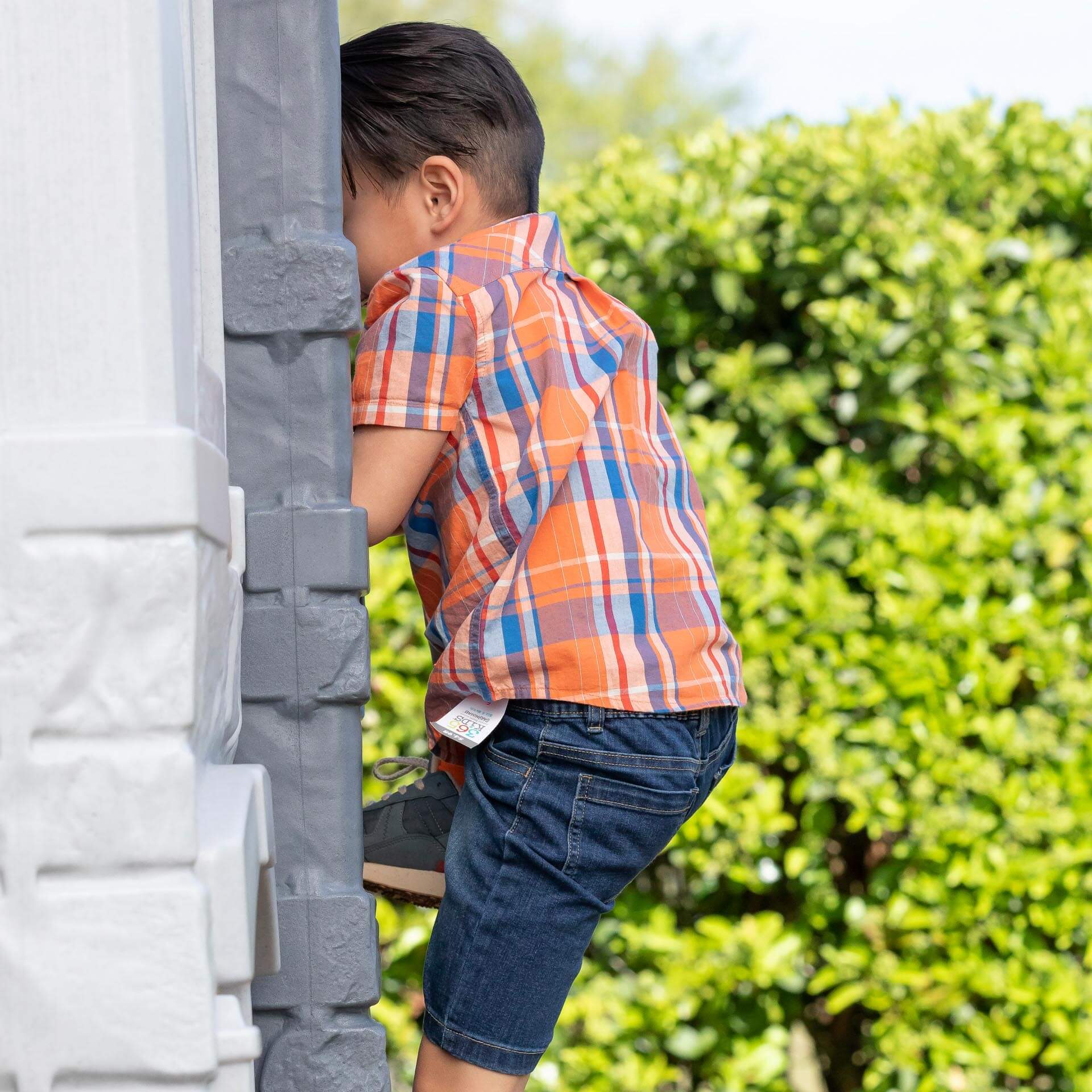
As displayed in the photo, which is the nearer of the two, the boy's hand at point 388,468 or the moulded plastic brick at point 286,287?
the moulded plastic brick at point 286,287

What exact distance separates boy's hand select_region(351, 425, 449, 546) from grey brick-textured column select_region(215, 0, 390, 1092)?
9 cm

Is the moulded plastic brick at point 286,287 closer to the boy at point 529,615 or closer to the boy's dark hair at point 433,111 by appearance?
the boy at point 529,615

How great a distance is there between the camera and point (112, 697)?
0.99 meters

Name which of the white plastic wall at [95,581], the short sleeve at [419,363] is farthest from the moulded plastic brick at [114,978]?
the short sleeve at [419,363]

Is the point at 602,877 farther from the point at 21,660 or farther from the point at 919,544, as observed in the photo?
the point at 919,544

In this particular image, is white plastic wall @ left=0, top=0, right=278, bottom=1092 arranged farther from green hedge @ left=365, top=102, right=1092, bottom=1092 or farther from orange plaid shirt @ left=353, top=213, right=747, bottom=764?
green hedge @ left=365, top=102, right=1092, bottom=1092

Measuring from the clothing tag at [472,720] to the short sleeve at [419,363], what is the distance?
35cm

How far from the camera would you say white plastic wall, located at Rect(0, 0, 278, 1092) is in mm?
978

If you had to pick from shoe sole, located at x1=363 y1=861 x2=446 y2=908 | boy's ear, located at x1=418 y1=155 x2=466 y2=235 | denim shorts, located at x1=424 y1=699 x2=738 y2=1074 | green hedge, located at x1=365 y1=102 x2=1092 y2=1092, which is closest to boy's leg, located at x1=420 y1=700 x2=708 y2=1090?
denim shorts, located at x1=424 y1=699 x2=738 y2=1074

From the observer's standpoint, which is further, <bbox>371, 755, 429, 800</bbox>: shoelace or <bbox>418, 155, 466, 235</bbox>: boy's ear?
<bbox>371, 755, 429, 800</bbox>: shoelace

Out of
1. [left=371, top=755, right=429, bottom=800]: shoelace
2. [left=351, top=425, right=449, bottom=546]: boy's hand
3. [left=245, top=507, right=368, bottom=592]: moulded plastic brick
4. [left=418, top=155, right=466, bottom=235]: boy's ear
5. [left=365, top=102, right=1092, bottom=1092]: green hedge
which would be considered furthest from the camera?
[left=365, top=102, right=1092, bottom=1092]: green hedge

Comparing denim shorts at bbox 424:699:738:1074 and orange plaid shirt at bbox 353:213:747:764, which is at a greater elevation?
orange plaid shirt at bbox 353:213:747:764

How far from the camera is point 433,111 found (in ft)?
5.59

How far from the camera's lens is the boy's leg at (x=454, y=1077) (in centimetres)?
154
